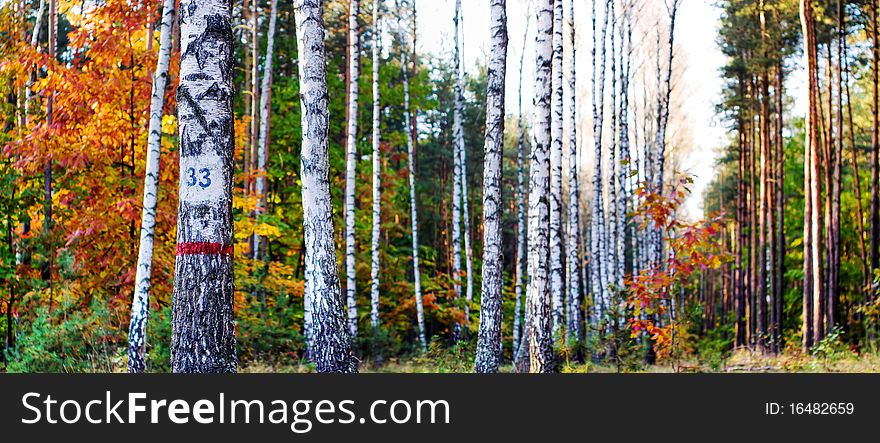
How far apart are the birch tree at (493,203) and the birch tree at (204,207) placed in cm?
503

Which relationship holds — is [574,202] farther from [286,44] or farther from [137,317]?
[137,317]

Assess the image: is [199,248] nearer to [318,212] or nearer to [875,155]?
[318,212]

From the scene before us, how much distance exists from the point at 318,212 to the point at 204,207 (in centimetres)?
218

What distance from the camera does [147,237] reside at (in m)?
10.2

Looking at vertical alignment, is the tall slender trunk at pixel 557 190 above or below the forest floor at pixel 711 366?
above

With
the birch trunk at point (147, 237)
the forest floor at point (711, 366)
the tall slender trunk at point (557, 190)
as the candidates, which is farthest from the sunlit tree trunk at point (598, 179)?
the birch trunk at point (147, 237)

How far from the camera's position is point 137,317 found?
1012 centimetres

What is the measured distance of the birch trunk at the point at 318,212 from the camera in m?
8.68

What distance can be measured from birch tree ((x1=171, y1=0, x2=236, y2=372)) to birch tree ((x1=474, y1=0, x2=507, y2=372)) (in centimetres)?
503

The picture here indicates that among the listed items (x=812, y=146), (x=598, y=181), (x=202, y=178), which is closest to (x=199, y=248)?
(x=202, y=178)

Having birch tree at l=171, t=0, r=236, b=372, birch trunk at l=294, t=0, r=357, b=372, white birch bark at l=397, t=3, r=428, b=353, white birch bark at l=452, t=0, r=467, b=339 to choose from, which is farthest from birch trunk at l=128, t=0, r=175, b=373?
white birch bark at l=452, t=0, r=467, b=339

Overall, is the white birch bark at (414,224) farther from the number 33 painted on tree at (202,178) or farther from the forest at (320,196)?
the number 33 painted on tree at (202,178)
